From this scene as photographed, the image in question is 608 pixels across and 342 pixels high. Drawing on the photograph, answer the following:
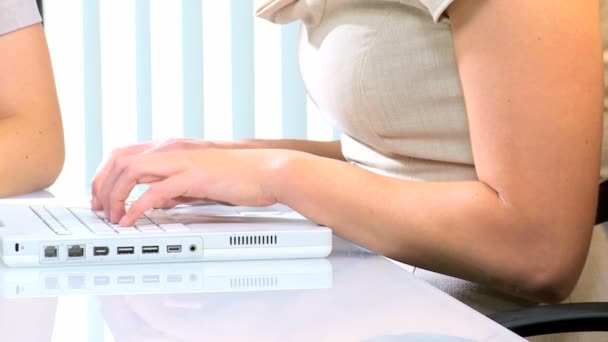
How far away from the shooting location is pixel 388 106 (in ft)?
3.29

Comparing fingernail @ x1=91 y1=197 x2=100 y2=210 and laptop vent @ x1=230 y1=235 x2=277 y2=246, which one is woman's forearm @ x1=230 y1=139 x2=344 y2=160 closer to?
fingernail @ x1=91 y1=197 x2=100 y2=210

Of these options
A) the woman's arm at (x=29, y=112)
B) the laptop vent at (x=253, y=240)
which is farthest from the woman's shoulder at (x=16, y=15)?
the laptop vent at (x=253, y=240)

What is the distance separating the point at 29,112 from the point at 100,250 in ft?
2.10

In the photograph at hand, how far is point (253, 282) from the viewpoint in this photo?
77 centimetres

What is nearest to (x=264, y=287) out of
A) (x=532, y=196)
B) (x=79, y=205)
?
(x=532, y=196)

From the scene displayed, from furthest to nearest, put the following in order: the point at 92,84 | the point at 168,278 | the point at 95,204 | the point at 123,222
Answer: the point at 92,84, the point at 95,204, the point at 123,222, the point at 168,278

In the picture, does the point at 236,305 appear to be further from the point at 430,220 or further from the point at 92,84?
the point at 92,84

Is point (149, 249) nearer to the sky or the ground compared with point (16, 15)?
nearer to the ground

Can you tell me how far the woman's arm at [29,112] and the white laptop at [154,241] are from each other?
0.40 meters

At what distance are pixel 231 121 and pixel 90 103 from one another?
344 mm

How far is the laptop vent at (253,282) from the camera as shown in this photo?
29.7 inches

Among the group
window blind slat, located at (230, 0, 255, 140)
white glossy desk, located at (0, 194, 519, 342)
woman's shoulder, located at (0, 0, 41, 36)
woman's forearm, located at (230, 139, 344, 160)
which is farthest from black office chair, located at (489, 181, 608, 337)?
window blind slat, located at (230, 0, 255, 140)

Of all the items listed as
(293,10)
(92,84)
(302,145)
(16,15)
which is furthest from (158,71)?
(293,10)

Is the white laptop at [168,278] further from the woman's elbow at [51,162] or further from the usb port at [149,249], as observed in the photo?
the woman's elbow at [51,162]
